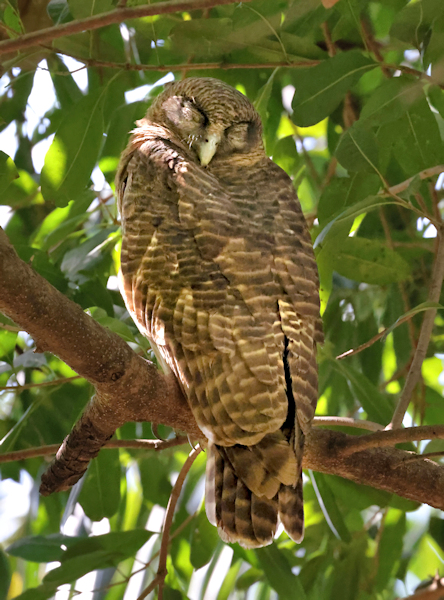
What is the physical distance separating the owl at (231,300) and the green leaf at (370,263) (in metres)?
0.13

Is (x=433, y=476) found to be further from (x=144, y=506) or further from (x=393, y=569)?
(x=144, y=506)

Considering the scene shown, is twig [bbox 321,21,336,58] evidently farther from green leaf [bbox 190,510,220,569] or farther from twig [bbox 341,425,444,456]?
green leaf [bbox 190,510,220,569]

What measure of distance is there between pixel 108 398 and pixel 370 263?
85cm

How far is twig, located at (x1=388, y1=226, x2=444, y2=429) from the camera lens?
1.59 meters

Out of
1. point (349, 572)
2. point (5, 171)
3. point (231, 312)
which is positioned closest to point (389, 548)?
point (349, 572)

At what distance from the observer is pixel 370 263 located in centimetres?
190

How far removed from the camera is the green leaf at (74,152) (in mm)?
1976

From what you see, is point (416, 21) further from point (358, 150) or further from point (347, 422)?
point (347, 422)

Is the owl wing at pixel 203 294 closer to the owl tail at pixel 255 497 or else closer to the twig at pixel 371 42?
the owl tail at pixel 255 497

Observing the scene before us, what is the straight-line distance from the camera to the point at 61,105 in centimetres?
258

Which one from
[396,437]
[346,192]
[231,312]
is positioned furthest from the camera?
[346,192]

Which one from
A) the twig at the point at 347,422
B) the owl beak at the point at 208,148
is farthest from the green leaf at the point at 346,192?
the twig at the point at 347,422

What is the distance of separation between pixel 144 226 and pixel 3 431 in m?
0.97

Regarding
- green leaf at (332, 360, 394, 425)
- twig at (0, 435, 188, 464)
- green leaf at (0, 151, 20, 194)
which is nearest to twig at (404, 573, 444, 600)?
green leaf at (332, 360, 394, 425)
